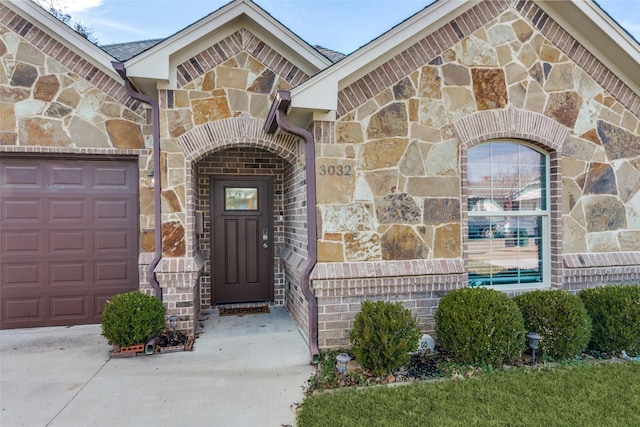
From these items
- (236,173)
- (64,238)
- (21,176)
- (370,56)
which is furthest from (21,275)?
(370,56)

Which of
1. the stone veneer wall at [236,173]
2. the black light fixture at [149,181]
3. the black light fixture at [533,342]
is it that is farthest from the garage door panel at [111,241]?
the black light fixture at [533,342]

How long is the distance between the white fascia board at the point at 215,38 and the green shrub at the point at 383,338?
347cm

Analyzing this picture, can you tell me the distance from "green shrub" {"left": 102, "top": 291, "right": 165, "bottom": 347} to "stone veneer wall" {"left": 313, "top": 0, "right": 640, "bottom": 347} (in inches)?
80.6

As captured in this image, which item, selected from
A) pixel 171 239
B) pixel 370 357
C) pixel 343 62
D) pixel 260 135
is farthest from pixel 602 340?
pixel 171 239

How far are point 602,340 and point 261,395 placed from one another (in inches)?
154

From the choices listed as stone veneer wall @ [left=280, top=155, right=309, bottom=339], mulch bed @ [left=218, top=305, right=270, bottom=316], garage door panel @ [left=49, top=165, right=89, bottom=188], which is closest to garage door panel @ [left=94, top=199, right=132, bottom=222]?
garage door panel @ [left=49, top=165, right=89, bottom=188]

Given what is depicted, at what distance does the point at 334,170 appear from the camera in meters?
4.40

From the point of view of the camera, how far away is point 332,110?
166 inches

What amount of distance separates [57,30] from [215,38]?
2219mm

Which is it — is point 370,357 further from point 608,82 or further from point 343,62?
point 608,82

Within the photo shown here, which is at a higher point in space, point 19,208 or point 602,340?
point 19,208

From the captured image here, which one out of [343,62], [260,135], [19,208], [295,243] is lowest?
[295,243]

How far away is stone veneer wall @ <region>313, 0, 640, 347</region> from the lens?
441 centimetres

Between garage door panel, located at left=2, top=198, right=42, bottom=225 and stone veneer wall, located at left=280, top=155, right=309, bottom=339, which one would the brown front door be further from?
garage door panel, located at left=2, top=198, right=42, bottom=225
